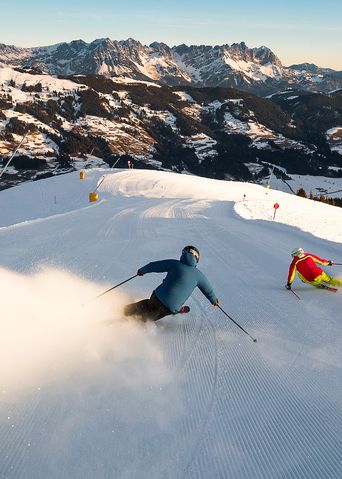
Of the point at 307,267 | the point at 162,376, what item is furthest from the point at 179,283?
the point at 307,267

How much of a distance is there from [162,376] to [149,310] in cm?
172

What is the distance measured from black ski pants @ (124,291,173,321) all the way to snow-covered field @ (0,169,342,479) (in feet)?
0.72

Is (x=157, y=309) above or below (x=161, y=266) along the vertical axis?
below

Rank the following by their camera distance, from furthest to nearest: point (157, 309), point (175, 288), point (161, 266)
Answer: point (161, 266) → point (157, 309) → point (175, 288)

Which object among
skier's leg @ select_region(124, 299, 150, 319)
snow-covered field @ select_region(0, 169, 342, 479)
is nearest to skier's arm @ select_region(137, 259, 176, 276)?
skier's leg @ select_region(124, 299, 150, 319)

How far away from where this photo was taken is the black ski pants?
770 centimetres

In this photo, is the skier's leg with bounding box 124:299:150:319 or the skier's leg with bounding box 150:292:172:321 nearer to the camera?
the skier's leg with bounding box 150:292:172:321

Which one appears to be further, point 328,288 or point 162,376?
point 328,288

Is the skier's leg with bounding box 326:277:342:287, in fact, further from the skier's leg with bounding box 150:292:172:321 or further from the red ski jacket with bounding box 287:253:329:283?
the skier's leg with bounding box 150:292:172:321

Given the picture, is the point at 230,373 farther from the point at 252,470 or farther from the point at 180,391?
the point at 252,470

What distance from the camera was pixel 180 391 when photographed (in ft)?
19.5

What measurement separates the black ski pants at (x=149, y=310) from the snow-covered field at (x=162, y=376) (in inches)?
8.6

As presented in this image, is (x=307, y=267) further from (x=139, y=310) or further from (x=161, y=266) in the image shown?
(x=139, y=310)

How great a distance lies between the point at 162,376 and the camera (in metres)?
6.30
